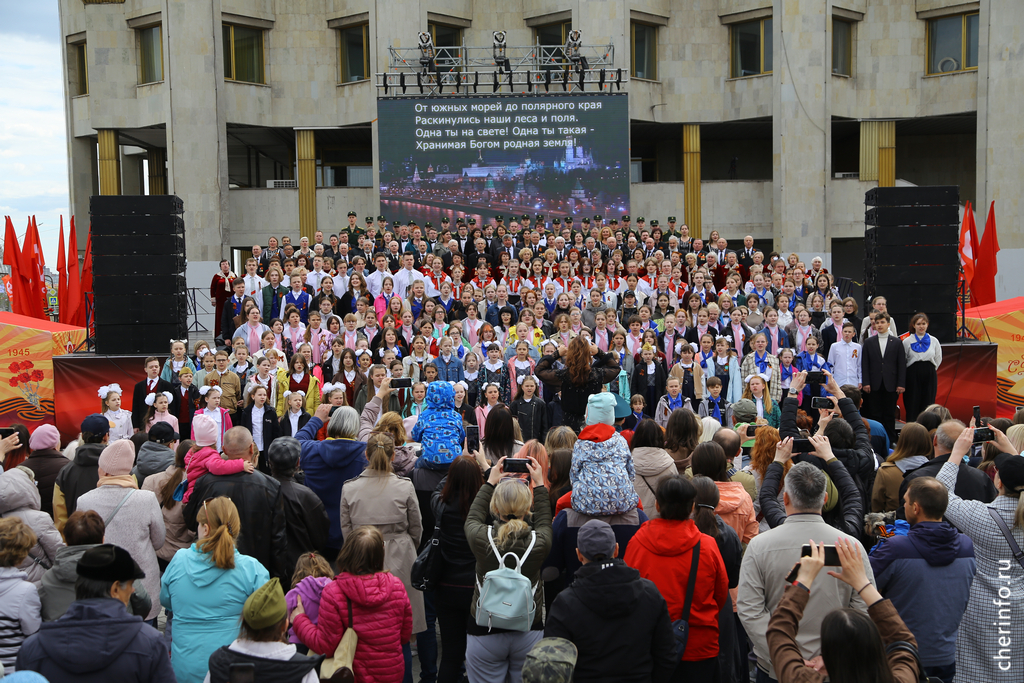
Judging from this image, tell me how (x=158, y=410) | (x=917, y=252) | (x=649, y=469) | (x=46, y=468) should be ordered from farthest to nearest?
(x=917, y=252), (x=158, y=410), (x=46, y=468), (x=649, y=469)

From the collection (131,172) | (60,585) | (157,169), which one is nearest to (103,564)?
(60,585)

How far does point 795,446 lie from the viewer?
4.86m

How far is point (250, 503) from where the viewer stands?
16.5 ft

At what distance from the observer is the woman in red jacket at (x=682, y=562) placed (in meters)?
3.90

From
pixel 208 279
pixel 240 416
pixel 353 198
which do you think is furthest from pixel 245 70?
pixel 240 416

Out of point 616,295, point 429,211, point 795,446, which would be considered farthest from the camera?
point 429,211

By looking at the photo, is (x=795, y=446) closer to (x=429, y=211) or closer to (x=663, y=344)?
(x=663, y=344)

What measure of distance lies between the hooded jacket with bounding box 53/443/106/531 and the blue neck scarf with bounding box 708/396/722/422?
7369 millimetres

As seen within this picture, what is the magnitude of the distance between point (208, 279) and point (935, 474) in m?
22.7

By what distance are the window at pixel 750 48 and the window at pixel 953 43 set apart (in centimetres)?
499

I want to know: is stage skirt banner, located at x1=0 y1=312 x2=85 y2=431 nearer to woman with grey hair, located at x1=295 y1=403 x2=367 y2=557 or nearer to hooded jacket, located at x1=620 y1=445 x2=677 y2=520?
woman with grey hair, located at x1=295 y1=403 x2=367 y2=557

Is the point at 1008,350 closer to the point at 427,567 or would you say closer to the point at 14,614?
the point at 427,567

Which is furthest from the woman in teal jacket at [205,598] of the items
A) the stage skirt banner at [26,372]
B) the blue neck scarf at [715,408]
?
the stage skirt banner at [26,372]

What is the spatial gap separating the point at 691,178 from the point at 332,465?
22.2 meters
